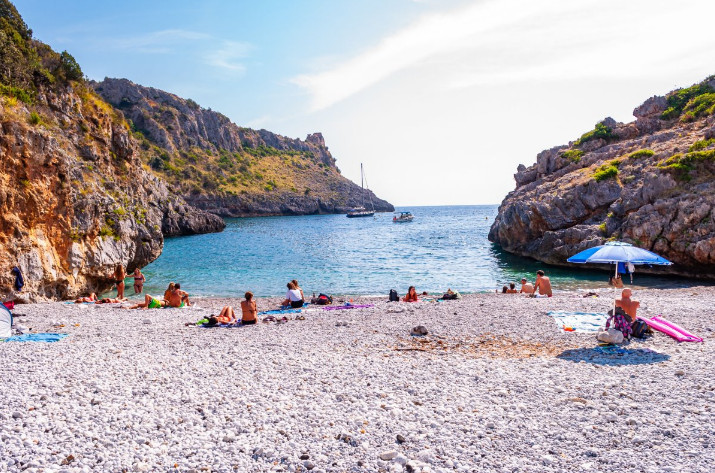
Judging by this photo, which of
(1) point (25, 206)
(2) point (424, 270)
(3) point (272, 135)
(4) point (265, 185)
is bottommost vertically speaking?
(2) point (424, 270)

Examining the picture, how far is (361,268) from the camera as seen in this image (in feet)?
116

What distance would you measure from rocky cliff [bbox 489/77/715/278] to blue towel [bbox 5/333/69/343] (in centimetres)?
3209

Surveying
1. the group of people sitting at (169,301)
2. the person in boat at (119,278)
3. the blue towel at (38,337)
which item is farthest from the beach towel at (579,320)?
the person in boat at (119,278)

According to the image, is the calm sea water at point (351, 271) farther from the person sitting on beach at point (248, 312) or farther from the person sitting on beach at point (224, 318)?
the person sitting on beach at point (248, 312)

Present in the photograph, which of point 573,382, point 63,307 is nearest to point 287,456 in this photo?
point 573,382

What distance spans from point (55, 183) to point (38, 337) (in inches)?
441

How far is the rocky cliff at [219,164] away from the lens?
120 meters

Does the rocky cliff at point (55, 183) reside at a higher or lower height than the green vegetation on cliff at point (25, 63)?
lower

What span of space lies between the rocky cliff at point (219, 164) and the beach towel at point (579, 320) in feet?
370

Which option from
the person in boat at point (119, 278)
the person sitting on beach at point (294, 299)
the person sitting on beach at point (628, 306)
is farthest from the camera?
the person in boat at point (119, 278)

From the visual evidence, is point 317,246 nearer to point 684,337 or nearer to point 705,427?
point 684,337

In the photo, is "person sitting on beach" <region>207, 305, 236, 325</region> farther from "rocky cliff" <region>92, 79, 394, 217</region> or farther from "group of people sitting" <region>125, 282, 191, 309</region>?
"rocky cliff" <region>92, 79, 394, 217</region>

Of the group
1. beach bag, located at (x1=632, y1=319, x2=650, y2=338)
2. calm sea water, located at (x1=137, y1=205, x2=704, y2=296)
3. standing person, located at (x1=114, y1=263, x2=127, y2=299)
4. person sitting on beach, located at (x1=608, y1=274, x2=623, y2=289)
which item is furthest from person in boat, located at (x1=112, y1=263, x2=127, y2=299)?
person sitting on beach, located at (x1=608, y1=274, x2=623, y2=289)

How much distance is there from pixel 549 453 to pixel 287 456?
11.2 ft
